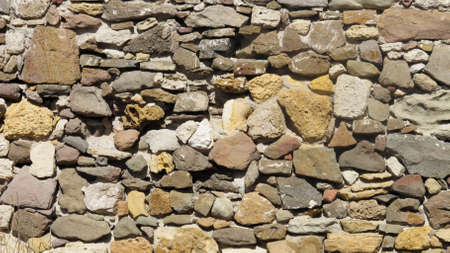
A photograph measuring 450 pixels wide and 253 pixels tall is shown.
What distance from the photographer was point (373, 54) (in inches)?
110

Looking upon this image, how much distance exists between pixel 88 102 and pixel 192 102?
2.34 feet

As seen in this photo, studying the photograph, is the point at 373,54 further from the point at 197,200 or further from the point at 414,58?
the point at 197,200

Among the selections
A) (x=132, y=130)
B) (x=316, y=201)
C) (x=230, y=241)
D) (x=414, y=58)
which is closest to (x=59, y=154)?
(x=132, y=130)

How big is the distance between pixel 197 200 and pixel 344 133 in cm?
106

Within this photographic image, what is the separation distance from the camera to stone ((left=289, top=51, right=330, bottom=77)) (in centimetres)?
285

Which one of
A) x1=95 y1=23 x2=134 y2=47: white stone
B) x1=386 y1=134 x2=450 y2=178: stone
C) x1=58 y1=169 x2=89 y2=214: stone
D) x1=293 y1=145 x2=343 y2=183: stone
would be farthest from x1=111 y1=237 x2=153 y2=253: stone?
x1=386 y1=134 x2=450 y2=178: stone

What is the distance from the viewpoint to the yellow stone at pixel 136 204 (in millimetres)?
2932

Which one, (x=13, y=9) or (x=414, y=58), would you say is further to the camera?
(x=13, y=9)

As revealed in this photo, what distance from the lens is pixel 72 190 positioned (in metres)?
2.99

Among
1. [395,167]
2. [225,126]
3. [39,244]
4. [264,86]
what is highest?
[264,86]

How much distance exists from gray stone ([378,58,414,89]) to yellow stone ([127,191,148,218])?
5.83ft

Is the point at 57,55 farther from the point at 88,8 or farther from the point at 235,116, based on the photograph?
the point at 235,116

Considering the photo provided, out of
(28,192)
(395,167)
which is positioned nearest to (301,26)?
(395,167)

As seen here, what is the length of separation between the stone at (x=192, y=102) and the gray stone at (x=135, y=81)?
0.22m
